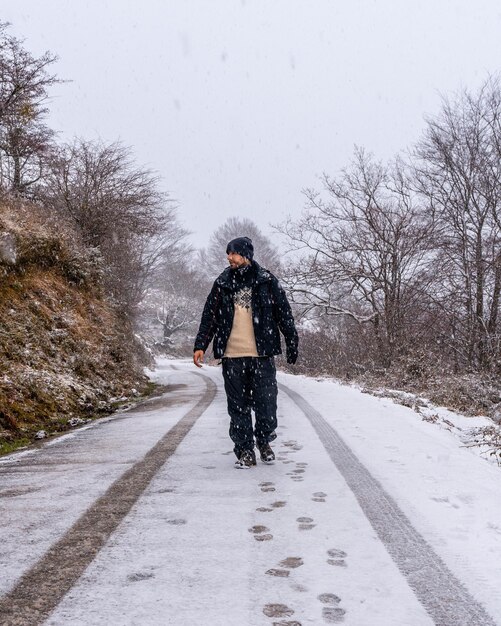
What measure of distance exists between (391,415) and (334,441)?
2338mm

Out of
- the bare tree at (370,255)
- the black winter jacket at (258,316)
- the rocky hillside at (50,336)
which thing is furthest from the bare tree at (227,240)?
the black winter jacket at (258,316)

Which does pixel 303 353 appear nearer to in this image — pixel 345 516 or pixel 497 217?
pixel 497 217

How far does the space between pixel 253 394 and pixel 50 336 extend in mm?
5787

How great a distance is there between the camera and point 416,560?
222 cm

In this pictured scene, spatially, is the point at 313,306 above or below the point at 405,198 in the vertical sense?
below

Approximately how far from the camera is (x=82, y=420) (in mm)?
7012

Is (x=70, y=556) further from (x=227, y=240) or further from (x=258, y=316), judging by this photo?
(x=227, y=240)

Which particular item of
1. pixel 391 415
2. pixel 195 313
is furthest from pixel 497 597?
pixel 195 313

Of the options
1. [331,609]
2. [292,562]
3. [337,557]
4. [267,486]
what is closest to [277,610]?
[331,609]

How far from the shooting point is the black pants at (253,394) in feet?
13.8

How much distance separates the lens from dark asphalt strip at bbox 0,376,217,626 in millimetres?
1782

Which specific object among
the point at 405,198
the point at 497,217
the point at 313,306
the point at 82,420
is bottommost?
the point at 82,420

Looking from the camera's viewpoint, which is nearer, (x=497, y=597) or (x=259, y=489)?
(x=497, y=597)

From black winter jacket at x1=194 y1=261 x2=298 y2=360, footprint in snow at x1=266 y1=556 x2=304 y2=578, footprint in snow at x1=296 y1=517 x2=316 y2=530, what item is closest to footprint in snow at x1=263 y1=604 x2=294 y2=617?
footprint in snow at x1=266 y1=556 x2=304 y2=578
